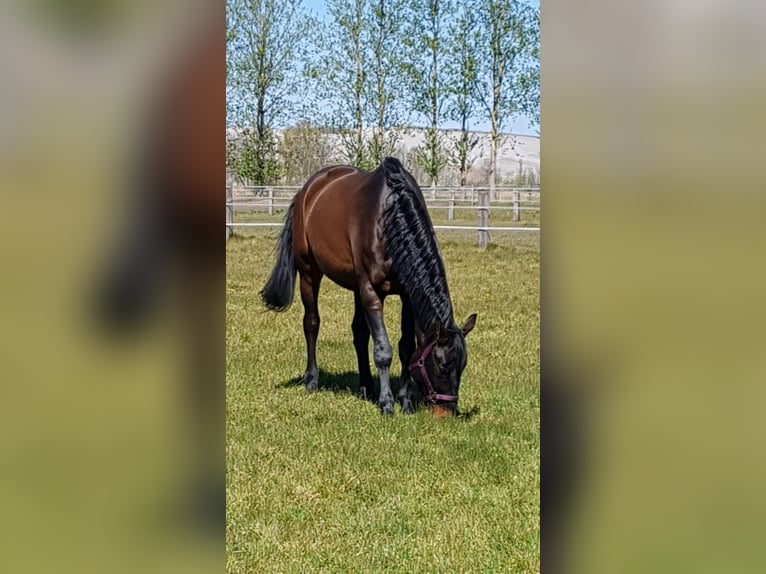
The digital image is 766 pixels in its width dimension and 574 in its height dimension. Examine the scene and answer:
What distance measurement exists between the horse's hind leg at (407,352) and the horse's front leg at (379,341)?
11 centimetres

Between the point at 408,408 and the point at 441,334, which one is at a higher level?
the point at 441,334

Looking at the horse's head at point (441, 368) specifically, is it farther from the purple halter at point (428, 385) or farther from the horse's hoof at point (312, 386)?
the horse's hoof at point (312, 386)

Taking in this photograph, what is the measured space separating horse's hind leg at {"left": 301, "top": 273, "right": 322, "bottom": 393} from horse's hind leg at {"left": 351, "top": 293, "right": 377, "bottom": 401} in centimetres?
39

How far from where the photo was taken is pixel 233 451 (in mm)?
4336

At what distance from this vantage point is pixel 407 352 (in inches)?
218

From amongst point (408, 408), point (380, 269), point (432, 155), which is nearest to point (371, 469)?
point (408, 408)

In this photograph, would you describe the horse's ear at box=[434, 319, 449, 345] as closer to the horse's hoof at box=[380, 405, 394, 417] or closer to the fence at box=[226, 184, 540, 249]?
the horse's hoof at box=[380, 405, 394, 417]

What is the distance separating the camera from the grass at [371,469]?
2.92 meters

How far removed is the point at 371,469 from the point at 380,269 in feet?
5.74

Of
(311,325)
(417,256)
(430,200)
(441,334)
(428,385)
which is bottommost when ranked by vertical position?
(428,385)

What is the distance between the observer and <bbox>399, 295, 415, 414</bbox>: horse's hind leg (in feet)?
17.4

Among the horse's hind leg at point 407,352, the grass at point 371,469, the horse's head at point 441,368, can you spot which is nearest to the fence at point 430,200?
the grass at point 371,469

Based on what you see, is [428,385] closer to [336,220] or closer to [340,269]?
[340,269]
